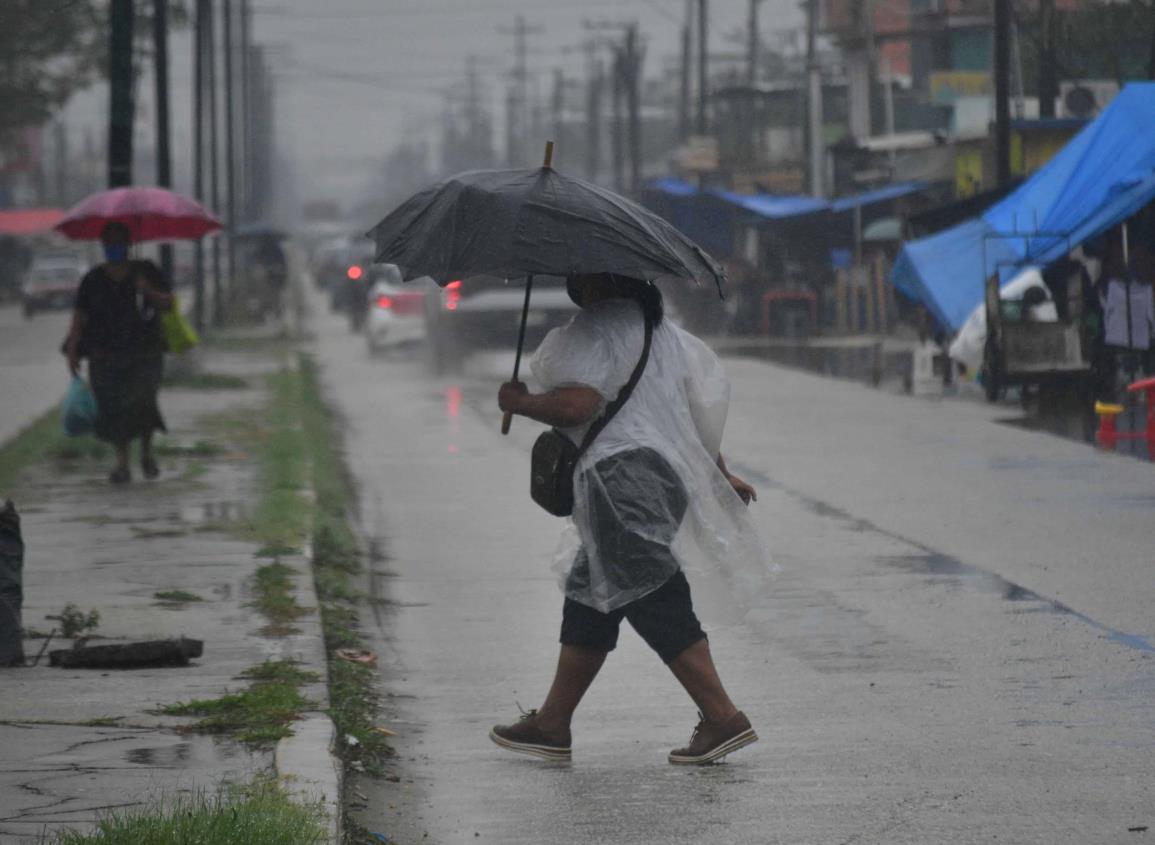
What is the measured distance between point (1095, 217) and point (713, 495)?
14864 millimetres

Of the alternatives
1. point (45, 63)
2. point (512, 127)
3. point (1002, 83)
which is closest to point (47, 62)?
point (45, 63)

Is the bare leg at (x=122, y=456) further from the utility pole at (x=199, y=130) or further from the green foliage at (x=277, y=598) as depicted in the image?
the utility pole at (x=199, y=130)

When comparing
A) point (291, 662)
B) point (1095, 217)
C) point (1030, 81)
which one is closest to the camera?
point (291, 662)

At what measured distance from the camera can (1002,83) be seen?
26.8m

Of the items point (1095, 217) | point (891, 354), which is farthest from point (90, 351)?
point (891, 354)

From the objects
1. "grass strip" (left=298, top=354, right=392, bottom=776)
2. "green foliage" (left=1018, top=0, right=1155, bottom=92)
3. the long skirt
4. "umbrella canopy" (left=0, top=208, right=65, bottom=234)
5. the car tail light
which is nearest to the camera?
"grass strip" (left=298, top=354, right=392, bottom=776)

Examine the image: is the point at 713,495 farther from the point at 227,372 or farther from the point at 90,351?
the point at 227,372

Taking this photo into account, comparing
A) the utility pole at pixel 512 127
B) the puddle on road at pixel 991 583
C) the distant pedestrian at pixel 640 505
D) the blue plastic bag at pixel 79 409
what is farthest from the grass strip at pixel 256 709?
the utility pole at pixel 512 127

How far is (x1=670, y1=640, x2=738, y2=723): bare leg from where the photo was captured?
21.9 ft

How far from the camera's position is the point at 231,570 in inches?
422

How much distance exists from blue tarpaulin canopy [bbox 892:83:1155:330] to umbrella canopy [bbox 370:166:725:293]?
1442 centimetres

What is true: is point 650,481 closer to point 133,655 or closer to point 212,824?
point 212,824

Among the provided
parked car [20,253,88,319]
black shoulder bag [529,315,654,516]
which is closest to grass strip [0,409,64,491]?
black shoulder bag [529,315,654,516]

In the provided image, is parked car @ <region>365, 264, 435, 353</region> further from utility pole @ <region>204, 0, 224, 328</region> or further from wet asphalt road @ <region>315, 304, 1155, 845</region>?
wet asphalt road @ <region>315, 304, 1155, 845</region>
